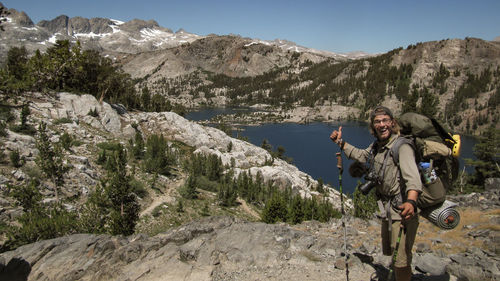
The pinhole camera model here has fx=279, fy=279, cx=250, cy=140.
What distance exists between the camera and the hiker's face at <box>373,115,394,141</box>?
604cm

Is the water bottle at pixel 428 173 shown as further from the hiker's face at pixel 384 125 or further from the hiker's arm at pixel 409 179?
the hiker's face at pixel 384 125

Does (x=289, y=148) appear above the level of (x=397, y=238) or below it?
below

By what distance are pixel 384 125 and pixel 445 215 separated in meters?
2.16

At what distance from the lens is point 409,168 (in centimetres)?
537

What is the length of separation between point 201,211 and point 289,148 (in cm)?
11258

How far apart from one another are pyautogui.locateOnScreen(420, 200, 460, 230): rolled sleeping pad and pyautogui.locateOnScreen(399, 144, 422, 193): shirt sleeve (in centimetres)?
94

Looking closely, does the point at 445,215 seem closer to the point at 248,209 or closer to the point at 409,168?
the point at 409,168

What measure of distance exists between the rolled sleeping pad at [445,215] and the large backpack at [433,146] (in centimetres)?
41

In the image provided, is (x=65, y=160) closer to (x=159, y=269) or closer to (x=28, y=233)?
(x=28, y=233)

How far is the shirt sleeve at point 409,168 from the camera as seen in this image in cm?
524

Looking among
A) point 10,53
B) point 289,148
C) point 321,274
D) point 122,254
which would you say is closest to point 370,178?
point 321,274

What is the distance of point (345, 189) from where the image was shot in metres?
99.2

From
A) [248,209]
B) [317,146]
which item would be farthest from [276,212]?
[317,146]

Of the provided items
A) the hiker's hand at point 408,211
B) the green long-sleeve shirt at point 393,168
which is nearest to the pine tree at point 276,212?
the green long-sleeve shirt at point 393,168
